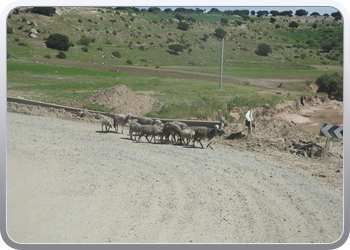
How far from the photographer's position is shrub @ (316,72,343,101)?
43659mm

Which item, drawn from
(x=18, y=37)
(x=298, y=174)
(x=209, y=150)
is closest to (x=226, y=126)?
(x=209, y=150)

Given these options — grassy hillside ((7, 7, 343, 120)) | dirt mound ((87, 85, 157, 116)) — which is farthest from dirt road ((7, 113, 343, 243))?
grassy hillside ((7, 7, 343, 120))

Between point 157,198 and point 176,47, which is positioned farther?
point 176,47

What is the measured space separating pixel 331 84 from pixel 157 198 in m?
40.8

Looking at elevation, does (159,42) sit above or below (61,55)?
above

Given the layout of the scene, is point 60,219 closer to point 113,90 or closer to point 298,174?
point 298,174

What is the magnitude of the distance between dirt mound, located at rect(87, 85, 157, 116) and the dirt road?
1143cm

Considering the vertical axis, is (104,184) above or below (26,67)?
below

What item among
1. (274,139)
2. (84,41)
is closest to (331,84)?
(274,139)

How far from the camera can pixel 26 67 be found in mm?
39969

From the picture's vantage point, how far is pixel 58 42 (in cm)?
4297

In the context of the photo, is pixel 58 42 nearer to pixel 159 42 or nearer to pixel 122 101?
pixel 159 42

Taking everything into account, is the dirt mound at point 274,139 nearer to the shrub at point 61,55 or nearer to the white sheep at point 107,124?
the white sheep at point 107,124

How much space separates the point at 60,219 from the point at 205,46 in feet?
126
